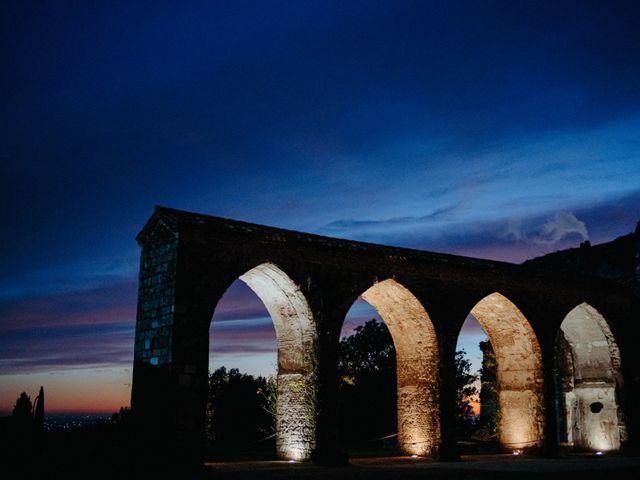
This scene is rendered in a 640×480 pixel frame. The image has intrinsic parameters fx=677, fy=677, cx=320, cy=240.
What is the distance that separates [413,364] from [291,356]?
3.08 metres

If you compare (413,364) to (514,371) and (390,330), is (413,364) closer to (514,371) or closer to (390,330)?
(390,330)

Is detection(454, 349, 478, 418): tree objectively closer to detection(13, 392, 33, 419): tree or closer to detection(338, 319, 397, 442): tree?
detection(338, 319, 397, 442): tree

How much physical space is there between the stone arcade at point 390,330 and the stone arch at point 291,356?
0.03m

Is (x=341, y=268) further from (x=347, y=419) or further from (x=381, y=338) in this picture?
(x=381, y=338)

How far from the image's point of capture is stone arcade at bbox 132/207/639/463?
11.7m

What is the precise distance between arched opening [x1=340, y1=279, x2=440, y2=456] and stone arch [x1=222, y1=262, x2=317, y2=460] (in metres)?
2.04

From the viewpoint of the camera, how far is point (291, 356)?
13.5 m

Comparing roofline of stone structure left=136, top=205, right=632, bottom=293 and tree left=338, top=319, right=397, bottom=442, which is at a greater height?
roofline of stone structure left=136, top=205, right=632, bottom=293

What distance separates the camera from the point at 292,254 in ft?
42.5

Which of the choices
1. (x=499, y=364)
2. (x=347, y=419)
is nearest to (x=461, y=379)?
(x=347, y=419)

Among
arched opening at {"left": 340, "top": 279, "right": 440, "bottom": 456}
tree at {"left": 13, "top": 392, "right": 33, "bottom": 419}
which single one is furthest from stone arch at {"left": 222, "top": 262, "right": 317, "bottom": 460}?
tree at {"left": 13, "top": 392, "right": 33, "bottom": 419}

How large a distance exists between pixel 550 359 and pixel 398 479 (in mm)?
7525

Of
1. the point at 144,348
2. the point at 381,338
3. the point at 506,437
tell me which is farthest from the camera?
the point at 381,338

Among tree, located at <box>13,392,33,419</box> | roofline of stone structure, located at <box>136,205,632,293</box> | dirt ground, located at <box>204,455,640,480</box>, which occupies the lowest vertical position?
dirt ground, located at <box>204,455,640,480</box>
